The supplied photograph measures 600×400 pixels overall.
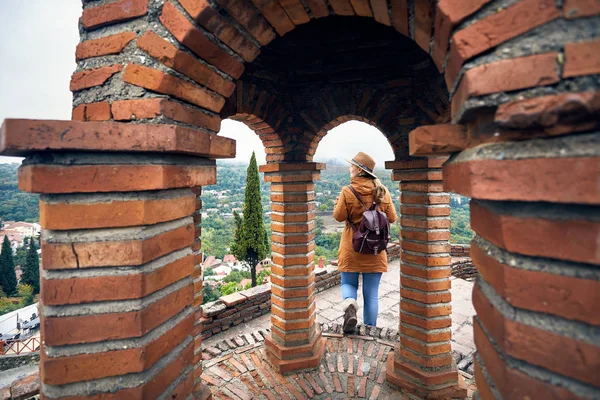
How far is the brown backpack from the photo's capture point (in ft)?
11.0

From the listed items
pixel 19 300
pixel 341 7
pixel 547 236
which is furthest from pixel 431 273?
pixel 19 300

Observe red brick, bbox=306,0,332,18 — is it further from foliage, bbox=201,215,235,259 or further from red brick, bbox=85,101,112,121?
foliage, bbox=201,215,235,259

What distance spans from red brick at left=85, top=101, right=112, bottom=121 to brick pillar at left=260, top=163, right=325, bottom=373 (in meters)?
2.40

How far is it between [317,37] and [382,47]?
27.9 inches

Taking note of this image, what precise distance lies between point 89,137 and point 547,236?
1.46 m

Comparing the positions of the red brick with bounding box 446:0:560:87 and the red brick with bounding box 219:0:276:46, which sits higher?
the red brick with bounding box 219:0:276:46

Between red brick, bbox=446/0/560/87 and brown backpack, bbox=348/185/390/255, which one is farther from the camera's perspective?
brown backpack, bbox=348/185/390/255

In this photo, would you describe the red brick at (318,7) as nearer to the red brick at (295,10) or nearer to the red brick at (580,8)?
the red brick at (295,10)

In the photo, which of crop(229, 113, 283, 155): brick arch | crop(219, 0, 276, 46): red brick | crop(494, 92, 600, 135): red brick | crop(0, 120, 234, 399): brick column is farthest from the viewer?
crop(229, 113, 283, 155): brick arch

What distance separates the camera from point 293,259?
3615 mm

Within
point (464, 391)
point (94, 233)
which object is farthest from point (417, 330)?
point (94, 233)

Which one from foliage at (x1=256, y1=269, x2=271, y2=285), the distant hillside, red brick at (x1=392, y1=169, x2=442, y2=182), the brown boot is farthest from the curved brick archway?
the distant hillside

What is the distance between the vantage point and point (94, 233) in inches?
44.8

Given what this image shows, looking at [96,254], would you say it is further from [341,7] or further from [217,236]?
[217,236]
